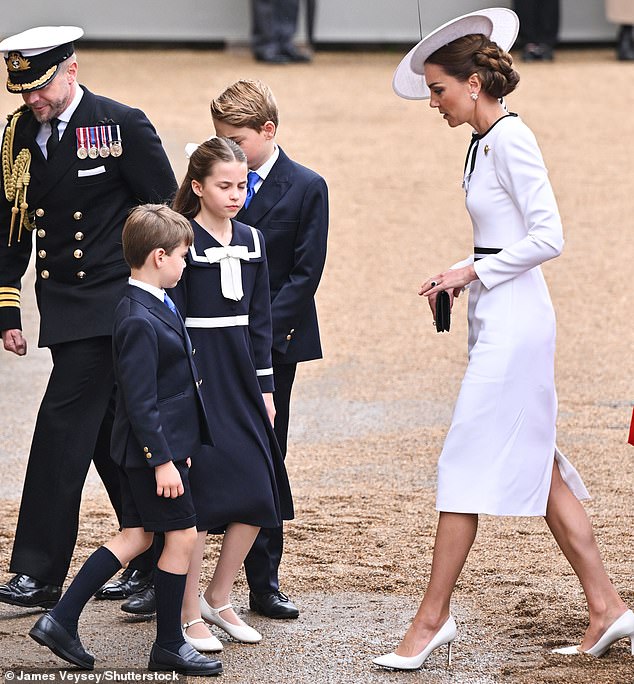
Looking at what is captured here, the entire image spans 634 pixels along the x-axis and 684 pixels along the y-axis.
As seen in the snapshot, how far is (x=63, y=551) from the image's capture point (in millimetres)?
4297

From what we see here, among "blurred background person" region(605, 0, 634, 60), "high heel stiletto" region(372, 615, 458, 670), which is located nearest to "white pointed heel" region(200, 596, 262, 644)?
"high heel stiletto" region(372, 615, 458, 670)

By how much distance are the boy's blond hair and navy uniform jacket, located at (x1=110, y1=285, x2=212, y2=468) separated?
0.32 feet

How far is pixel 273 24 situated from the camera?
53.0ft

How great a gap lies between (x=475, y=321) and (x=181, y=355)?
2.57 ft

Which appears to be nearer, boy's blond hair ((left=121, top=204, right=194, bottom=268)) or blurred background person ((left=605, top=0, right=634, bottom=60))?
boy's blond hair ((left=121, top=204, right=194, bottom=268))

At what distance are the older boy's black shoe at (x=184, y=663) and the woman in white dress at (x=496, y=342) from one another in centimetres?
44

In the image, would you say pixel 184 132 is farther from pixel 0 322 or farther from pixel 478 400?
pixel 478 400

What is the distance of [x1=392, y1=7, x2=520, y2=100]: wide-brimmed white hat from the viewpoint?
375 centimetres

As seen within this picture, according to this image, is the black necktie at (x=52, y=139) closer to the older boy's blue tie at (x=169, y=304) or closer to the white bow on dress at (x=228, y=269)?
the white bow on dress at (x=228, y=269)

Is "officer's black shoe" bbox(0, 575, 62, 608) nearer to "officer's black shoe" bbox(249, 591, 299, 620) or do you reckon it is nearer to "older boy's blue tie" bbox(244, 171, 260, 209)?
"officer's black shoe" bbox(249, 591, 299, 620)

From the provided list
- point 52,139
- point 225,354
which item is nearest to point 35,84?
point 52,139

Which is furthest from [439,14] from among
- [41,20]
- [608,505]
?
[608,505]

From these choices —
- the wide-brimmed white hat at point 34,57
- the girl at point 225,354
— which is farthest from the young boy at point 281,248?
the wide-brimmed white hat at point 34,57

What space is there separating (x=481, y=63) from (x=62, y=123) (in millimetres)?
1302
